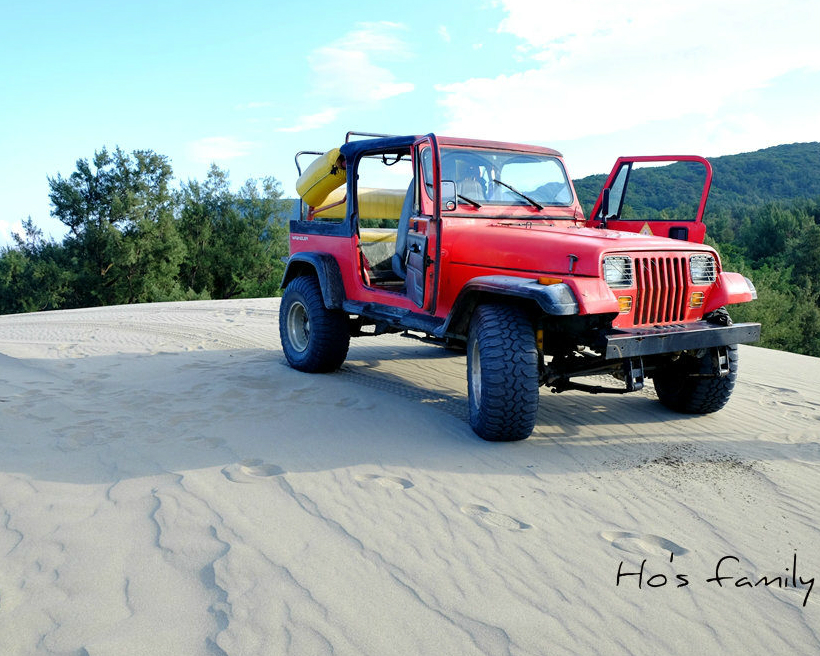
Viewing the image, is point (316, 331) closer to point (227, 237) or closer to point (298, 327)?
point (298, 327)

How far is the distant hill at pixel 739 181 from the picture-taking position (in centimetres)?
557

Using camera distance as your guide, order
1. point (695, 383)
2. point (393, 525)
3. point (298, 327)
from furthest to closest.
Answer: point (298, 327), point (695, 383), point (393, 525)

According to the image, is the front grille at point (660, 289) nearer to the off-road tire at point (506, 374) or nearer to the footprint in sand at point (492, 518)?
the off-road tire at point (506, 374)

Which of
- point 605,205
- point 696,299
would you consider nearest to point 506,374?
point 696,299

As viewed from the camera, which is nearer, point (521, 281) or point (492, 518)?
point (492, 518)

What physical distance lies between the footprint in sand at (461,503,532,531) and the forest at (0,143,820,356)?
32.0 meters

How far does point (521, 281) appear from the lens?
436 cm

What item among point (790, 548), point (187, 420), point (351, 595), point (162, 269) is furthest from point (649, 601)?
point (162, 269)

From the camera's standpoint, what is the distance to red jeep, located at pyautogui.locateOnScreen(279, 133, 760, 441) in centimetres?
432

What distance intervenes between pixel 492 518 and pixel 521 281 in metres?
1.61

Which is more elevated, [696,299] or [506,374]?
[696,299]

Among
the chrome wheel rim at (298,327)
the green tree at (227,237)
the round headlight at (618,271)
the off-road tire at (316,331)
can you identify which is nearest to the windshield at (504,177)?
the round headlight at (618,271)

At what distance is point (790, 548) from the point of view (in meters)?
3.14

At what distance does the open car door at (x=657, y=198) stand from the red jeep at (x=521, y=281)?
2 centimetres
